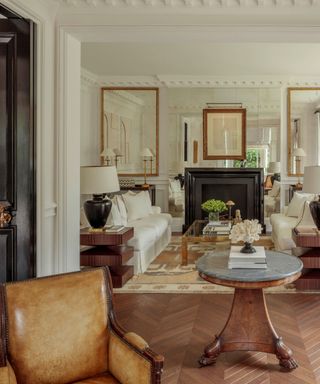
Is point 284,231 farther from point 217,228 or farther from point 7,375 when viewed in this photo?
point 7,375

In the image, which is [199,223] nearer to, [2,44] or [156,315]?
[156,315]

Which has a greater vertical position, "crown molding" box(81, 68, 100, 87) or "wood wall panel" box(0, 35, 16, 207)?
"crown molding" box(81, 68, 100, 87)

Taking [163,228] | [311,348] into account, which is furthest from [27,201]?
[163,228]

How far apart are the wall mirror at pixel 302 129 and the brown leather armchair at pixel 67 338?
6.75 m

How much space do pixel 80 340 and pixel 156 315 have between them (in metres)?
1.92

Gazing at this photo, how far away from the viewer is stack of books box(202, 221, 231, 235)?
18.1 ft

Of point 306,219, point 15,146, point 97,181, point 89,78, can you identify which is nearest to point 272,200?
point 306,219

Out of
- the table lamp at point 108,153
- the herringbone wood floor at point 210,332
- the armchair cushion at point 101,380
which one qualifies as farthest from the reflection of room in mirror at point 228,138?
the armchair cushion at point 101,380

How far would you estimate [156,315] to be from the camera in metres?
3.66

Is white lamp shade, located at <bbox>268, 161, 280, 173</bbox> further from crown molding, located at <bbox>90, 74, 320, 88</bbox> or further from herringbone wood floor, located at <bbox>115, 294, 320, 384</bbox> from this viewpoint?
herringbone wood floor, located at <bbox>115, 294, 320, 384</bbox>

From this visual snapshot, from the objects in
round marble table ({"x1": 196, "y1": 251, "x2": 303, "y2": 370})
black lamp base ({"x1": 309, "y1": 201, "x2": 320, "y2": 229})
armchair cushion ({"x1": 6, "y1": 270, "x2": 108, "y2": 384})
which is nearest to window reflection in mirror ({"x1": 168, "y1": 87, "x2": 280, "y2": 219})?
black lamp base ({"x1": 309, "y1": 201, "x2": 320, "y2": 229})

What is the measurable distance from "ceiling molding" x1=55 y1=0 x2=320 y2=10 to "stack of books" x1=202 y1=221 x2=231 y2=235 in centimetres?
294

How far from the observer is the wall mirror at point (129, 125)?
8.08 meters

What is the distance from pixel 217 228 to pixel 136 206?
137 cm
